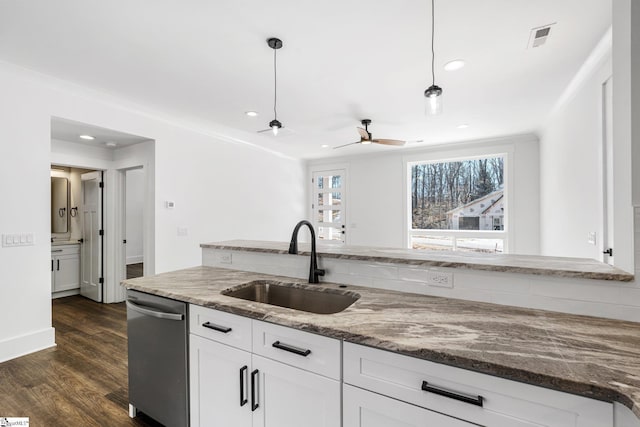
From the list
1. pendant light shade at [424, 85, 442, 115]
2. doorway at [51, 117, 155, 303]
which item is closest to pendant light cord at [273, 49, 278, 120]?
pendant light shade at [424, 85, 442, 115]

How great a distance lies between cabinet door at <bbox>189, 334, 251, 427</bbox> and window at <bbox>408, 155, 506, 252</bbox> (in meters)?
5.25

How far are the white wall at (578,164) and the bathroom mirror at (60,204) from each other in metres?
7.36

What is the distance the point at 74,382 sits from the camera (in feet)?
7.54

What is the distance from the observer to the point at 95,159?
4.26 m

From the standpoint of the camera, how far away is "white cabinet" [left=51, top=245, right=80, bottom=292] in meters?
4.57

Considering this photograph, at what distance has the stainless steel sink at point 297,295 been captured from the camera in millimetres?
1629

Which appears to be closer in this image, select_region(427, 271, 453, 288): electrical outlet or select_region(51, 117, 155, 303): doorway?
select_region(427, 271, 453, 288): electrical outlet

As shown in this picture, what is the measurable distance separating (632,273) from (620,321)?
0.19 meters

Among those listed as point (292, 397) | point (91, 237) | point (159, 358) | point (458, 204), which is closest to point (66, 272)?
point (91, 237)

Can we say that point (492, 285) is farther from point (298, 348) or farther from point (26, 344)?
point (26, 344)

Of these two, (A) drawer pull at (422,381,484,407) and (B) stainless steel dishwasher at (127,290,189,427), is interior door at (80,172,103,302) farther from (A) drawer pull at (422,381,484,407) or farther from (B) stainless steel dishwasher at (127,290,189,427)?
(A) drawer pull at (422,381,484,407)

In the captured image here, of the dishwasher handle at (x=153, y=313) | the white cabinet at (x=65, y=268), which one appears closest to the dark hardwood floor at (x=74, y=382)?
the dishwasher handle at (x=153, y=313)

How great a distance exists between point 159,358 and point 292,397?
93 cm

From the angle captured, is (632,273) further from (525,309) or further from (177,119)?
(177,119)
